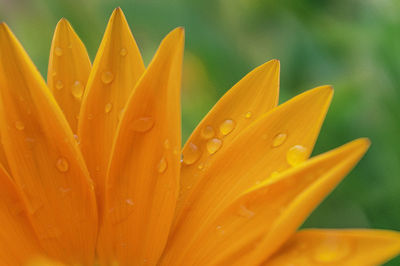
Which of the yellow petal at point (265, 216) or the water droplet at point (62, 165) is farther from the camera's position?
the water droplet at point (62, 165)

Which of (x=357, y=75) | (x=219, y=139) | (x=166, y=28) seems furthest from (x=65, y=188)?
(x=166, y=28)

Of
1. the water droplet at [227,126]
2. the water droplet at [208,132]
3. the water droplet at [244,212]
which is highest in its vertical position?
the water droplet at [227,126]

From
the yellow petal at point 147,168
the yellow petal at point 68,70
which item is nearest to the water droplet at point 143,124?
the yellow petal at point 147,168

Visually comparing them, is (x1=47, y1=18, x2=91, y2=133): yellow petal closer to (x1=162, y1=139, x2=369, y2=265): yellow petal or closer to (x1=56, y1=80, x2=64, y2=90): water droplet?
(x1=56, y1=80, x2=64, y2=90): water droplet

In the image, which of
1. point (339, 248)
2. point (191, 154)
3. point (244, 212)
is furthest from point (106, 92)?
point (339, 248)

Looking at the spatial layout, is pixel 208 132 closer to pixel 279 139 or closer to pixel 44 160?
pixel 279 139

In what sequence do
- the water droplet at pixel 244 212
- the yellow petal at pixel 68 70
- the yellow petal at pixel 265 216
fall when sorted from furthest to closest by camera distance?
the yellow petal at pixel 68 70
the water droplet at pixel 244 212
the yellow petal at pixel 265 216

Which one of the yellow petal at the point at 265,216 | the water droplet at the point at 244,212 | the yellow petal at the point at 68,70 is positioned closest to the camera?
the yellow petal at the point at 265,216

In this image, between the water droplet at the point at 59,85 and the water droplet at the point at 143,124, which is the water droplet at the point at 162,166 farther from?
the water droplet at the point at 59,85

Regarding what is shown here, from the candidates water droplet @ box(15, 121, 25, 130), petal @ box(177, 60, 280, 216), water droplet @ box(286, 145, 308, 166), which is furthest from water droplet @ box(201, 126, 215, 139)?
water droplet @ box(15, 121, 25, 130)
